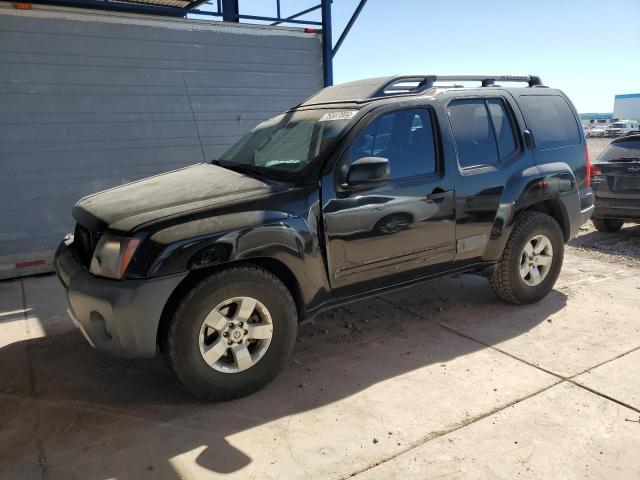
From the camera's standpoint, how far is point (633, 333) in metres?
4.18

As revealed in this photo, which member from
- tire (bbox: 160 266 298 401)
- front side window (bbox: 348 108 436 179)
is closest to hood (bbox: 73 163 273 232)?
tire (bbox: 160 266 298 401)

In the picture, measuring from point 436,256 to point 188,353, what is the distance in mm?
1991

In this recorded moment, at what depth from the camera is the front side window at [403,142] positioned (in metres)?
3.82

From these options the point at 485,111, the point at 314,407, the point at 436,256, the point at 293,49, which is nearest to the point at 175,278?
the point at 314,407

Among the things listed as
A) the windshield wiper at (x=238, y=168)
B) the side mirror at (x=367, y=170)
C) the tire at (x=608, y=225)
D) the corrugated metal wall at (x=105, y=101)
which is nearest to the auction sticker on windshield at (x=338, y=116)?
the side mirror at (x=367, y=170)

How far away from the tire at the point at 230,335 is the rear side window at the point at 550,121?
2.78m

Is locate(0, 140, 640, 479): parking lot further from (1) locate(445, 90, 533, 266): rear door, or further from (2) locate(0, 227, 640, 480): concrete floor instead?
(1) locate(445, 90, 533, 266): rear door

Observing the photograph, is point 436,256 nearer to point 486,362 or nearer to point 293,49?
point 486,362

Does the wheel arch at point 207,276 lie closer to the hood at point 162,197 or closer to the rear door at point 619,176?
the hood at point 162,197

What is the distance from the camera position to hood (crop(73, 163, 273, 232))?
3205 millimetres

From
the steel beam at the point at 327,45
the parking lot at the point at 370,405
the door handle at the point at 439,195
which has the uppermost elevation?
the steel beam at the point at 327,45

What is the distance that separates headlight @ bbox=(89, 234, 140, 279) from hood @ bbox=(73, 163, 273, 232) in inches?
3.0

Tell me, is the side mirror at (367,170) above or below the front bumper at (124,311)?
above

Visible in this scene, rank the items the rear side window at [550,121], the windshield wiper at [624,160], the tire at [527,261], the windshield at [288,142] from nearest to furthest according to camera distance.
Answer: the windshield at [288,142], the tire at [527,261], the rear side window at [550,121], the windshield wiper at [624,160]
